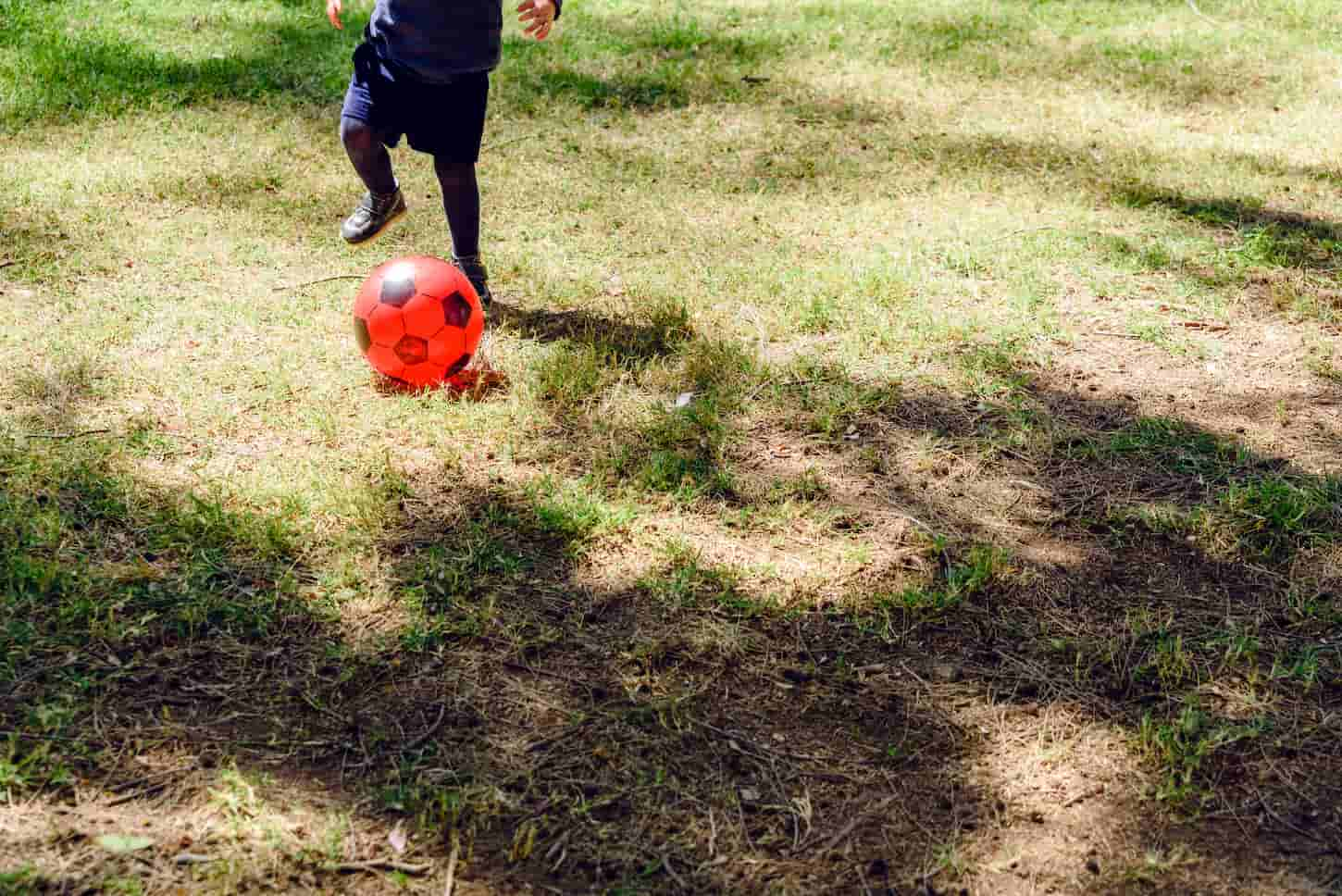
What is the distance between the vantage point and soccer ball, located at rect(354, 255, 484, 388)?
12.3ft

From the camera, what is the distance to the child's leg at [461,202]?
4398 millimetres

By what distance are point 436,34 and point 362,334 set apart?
1147 millimetres

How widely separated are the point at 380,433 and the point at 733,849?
6.41 feet

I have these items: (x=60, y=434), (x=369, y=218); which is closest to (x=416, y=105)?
(x=369, y=218)

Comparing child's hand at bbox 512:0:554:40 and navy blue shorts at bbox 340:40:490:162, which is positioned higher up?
child's hand at bbox 512:0:554:40

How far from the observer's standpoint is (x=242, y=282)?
4.73m

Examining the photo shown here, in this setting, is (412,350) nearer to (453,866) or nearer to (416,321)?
(416,321)

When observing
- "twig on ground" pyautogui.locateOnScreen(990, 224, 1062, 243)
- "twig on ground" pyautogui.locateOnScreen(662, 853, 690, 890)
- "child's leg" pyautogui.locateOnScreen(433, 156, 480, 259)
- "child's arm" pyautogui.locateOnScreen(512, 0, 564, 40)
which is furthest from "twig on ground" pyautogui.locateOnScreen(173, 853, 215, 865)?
"twig on ground" pyautogui.locateOnScreen(990, 224, 1062, 243)

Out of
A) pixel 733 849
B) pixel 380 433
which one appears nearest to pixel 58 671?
pixel 380 433

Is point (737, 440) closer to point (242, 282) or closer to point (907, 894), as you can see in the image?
point (907, 894)

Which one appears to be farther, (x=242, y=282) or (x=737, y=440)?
(x=242, y=282)

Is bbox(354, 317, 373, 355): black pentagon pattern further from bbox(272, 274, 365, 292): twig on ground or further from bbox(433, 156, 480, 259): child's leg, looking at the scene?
bbox(272, 274, 365, 292): twig on ground

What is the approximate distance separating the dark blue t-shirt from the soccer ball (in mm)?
768

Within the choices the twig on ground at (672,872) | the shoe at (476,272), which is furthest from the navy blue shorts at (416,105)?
the twig on ground at (672,872)
